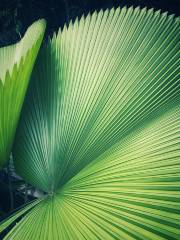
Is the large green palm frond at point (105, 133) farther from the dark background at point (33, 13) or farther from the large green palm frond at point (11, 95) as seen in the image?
the dark background at point (33, 13)

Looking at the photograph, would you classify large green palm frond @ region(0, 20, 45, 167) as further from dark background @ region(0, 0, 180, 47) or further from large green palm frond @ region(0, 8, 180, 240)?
dark background @ region(0, 0, 180, 47)

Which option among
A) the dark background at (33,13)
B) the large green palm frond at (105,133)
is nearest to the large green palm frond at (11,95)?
the large green palm frond at (105,133)

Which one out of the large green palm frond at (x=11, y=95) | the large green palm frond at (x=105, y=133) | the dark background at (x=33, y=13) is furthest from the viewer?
the dark background at (x=33, y=13)

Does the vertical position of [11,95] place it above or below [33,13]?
below

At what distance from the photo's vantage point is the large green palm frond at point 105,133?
2.31ft

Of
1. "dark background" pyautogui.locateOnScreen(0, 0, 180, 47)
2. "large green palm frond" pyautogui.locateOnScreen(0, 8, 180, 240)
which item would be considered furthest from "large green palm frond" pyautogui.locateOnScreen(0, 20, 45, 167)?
"dark background" pyautogui.locateOnScreen(0, 0, 180, 47)

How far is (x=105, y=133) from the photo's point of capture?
→ 1040 mm

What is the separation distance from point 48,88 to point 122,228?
75 centimetres

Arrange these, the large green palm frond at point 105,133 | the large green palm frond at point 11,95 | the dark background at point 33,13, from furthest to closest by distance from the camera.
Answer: the dark background at point 33,13, the large green palm frond at point 11,95, the large green palm frond at point 105,133

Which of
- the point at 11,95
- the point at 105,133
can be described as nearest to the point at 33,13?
the point at 11,95

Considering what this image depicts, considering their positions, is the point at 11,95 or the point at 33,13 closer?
the point at 11,95

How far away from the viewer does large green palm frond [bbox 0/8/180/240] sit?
0.71 m

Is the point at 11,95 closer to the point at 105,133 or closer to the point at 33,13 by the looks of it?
the point at 105,133

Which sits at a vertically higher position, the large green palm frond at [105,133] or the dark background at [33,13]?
the dark background at [33,13]
